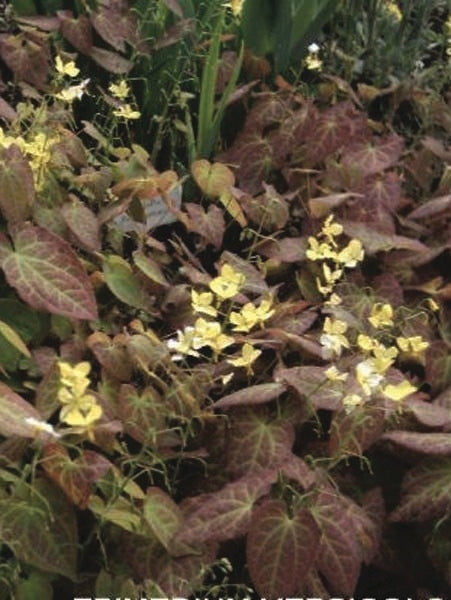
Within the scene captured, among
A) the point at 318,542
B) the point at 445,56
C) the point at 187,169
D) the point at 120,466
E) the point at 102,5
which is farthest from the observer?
the point at 445,56

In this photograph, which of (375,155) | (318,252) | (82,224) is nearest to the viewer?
(82,224)

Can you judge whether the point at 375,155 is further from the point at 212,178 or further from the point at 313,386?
the point at 313,386

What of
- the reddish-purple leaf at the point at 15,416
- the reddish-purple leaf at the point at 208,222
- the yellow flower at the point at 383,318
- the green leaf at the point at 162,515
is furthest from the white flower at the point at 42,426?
the reddish-purple leaf at the point at 208,222

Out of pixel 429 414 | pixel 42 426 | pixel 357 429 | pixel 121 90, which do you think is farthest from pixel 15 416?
pixel 121 90

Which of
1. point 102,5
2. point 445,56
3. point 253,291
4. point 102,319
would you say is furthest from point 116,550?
point 445,56

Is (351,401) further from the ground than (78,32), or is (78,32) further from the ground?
(78,32)

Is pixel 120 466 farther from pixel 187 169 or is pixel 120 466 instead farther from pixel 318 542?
pixel 187 169

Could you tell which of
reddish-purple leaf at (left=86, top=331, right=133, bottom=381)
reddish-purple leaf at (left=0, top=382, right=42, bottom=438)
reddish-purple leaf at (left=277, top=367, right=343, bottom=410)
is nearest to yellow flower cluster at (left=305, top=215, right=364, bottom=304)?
reddish-purple leaf at (left=277, top=367, right=343, bottom=410)
